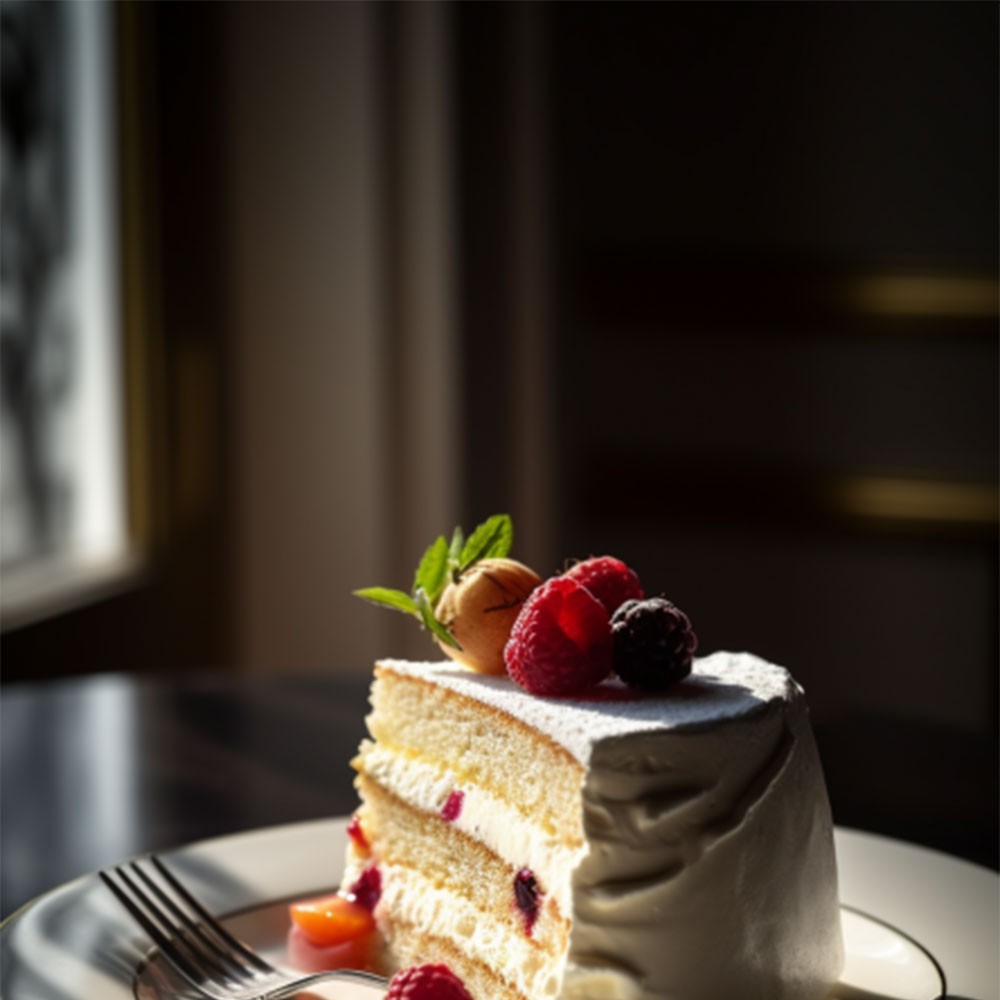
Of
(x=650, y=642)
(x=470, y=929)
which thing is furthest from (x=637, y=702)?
(x=470, y=929)

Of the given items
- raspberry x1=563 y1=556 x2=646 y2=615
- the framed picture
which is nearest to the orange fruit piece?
raspberry x1=563 y1=556 x2=646 y2=615

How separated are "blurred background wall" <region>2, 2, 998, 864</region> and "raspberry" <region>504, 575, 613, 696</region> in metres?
2.60

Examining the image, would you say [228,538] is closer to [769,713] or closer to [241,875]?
[241,875]

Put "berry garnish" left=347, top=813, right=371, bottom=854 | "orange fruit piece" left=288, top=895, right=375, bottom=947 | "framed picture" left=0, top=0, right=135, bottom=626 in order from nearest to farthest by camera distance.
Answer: "orange fruit piece" left=288, top=895, right=375, bottom=947 → "berry garnish" left=347, top=813, right=371, bottom=854 → "framed picture" left=0, top=0, right=135, bottom=626

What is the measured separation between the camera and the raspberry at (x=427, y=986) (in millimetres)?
976

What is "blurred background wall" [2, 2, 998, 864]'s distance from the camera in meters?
3.64

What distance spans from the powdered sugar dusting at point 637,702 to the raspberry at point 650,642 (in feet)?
0.05

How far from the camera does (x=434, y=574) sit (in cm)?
125

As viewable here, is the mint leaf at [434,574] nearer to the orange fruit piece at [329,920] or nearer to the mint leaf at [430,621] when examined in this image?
→ the mint leaf at [430,621]

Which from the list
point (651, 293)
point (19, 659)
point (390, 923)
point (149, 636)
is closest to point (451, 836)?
point (390, 923)

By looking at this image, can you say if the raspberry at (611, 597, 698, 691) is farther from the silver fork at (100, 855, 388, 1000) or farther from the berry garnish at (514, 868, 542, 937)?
the silver fork at (100, 855, 388, 1000)

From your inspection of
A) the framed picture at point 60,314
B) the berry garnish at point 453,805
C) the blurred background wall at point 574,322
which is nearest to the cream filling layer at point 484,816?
the berry garnish at point 453,805

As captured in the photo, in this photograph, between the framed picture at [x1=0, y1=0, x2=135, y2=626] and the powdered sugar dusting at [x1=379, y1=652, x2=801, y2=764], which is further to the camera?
→ the framed picture at [x1=0, y1=0, x2=135, y2=626]

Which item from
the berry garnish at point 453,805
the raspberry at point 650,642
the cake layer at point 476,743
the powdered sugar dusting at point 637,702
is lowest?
the berry garnish at point 453,805
